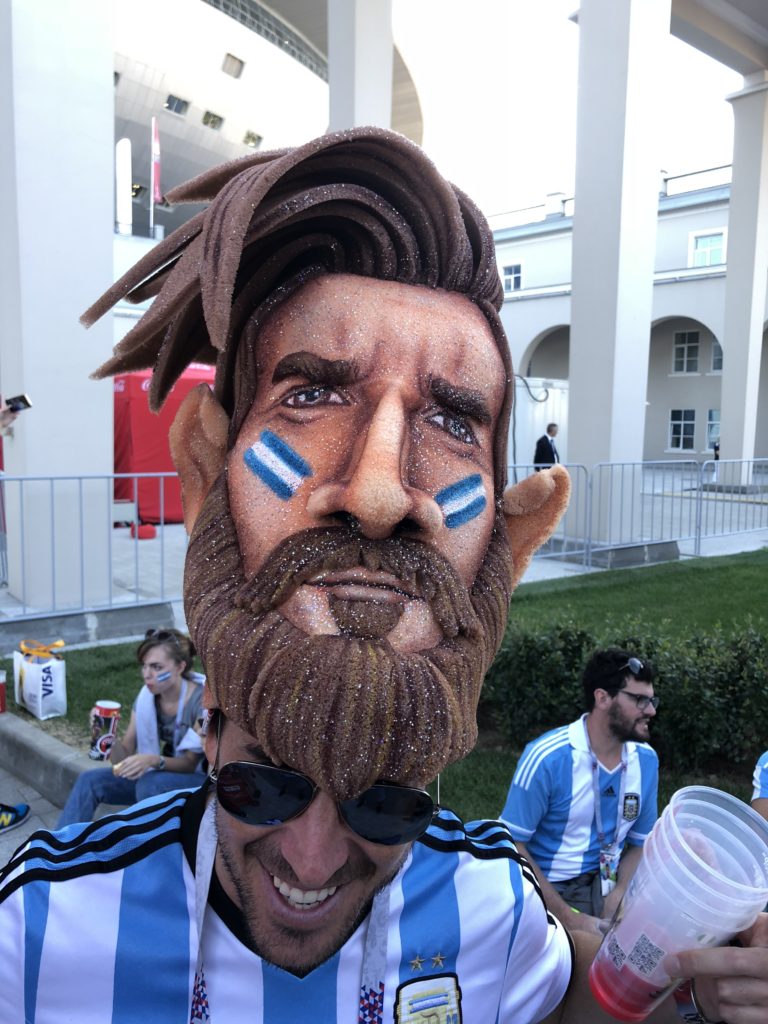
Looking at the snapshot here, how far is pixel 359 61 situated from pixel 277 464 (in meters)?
7.07

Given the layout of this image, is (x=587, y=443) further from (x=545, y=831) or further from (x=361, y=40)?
(x=545, y=831)

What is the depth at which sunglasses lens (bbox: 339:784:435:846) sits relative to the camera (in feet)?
3.85

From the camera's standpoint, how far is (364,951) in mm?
1445

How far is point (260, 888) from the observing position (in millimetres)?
1337

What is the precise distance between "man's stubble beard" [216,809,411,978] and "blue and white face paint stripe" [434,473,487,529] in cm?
55

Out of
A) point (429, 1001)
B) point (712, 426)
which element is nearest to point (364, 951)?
point (429, 1001)

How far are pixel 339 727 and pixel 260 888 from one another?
18.4 inches

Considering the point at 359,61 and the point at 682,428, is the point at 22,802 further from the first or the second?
the point at 682,428

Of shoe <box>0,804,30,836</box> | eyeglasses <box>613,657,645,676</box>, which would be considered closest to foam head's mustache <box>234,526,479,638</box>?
eyeglasses <box>613,657,645,676</box>

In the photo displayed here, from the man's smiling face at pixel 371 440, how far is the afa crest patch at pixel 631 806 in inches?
96.8

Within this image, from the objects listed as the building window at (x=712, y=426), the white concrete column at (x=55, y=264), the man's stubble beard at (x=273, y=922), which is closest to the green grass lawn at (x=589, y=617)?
the white concrete column at (x=55, y=264)

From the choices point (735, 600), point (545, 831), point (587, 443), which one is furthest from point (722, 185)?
point (545, 831)

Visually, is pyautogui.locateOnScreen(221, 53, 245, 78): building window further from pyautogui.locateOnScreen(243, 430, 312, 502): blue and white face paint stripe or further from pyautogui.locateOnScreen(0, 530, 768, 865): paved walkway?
pyautogui.locateOnScreen(243, 430, 312, 502): blue and white face paint stripe

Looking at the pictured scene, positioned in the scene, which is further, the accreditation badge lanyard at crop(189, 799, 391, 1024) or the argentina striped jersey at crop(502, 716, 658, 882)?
the argentina striped jersey at crop(502, 716, 658, 882)
